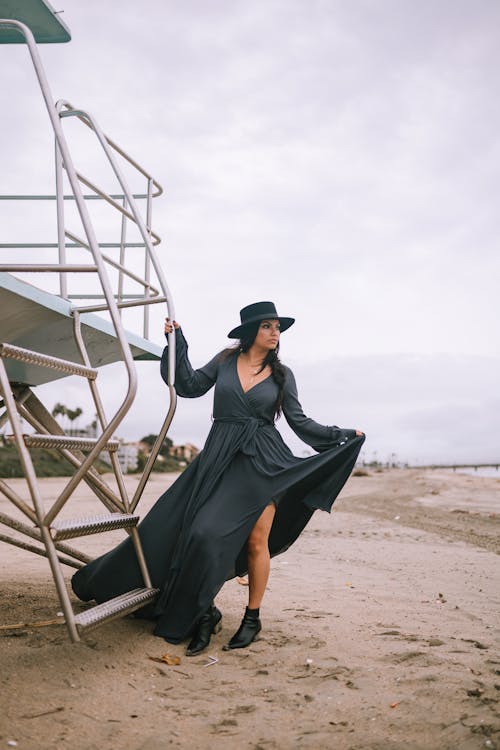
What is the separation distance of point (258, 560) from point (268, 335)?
1.41 meters

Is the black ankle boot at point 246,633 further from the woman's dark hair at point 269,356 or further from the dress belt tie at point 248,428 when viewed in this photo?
the woman's dark hair at point 269,356

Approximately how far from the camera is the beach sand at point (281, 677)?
2.60m

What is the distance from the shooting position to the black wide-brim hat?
170 inches

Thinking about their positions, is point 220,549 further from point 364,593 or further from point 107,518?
point 364,593

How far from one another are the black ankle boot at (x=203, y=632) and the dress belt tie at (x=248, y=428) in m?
0.93

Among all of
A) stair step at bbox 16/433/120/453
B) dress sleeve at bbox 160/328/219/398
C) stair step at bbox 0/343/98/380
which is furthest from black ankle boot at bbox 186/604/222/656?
stair step at bbox 0/343/98/380

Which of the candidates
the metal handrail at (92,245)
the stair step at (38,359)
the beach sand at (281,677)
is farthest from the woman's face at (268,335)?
the beach sand at (281,677)

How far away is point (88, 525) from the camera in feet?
10.4

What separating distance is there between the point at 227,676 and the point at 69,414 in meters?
72.2

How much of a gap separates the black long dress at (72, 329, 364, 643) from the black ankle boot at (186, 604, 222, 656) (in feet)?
0.22

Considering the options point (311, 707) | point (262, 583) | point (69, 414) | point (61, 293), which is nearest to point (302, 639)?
point (262, 583)

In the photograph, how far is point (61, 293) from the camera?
13.6 ft

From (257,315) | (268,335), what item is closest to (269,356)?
(268,335)

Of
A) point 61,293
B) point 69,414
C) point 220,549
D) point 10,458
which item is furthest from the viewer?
point 69,414
